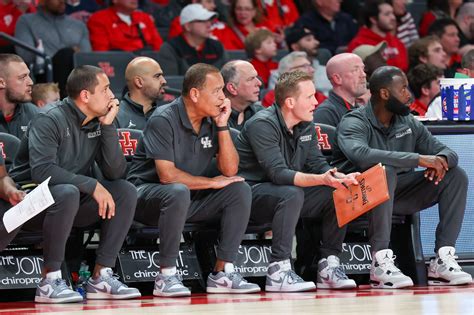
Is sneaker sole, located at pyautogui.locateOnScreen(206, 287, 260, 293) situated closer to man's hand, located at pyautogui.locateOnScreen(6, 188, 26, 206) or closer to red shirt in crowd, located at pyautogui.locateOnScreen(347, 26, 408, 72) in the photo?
man's hand, located at pyautogui.locateOnScreen(6, 188, 26, 206)

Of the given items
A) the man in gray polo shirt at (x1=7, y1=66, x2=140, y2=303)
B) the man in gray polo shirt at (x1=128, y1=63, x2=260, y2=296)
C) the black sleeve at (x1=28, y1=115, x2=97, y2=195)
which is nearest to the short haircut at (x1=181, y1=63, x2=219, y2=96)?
the man in gray polo shirt at (x1=128, y1=63, x2=260, y2=296)

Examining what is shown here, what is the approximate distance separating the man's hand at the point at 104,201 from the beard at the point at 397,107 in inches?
86.7

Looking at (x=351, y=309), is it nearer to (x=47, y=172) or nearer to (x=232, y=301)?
(x=232, y=301)

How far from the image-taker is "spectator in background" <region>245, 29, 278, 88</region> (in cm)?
1202

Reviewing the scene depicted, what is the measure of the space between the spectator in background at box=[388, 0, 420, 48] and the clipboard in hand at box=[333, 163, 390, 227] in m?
6.48

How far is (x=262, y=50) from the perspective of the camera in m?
12.1

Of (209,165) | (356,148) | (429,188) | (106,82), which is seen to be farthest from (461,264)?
(106,82)

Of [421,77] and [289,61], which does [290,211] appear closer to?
[289,61]

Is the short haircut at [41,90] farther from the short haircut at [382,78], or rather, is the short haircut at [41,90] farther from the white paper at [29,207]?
the white paper at [29,207]

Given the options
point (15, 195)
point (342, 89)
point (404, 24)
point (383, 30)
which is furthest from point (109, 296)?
point (404, 24)

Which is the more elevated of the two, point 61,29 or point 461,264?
point 61,29

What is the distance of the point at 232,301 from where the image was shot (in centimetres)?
718

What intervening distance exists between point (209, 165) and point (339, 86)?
1.66 meters

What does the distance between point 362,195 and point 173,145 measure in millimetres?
1284
